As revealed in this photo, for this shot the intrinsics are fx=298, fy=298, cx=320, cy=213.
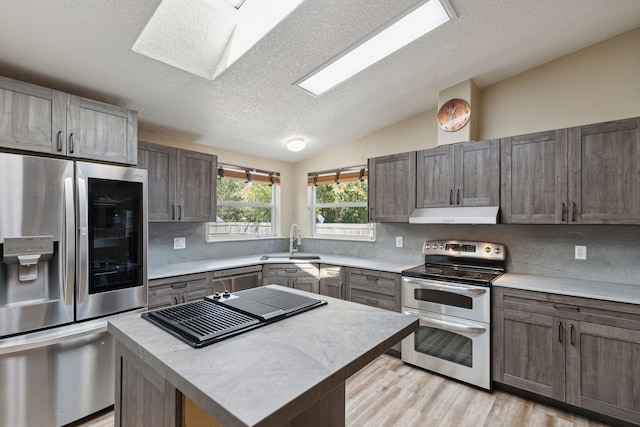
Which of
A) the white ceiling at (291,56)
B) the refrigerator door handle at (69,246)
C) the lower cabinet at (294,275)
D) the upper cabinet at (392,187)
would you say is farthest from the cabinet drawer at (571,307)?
the refrigerator door handle at (69,246)

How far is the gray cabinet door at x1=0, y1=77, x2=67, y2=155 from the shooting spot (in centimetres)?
187

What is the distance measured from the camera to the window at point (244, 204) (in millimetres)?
3863

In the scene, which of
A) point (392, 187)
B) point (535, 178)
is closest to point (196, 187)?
point (392, 187)

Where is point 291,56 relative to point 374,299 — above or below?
above

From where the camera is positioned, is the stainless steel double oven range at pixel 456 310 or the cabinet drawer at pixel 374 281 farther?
the cabinet drawer at pixel 374 281

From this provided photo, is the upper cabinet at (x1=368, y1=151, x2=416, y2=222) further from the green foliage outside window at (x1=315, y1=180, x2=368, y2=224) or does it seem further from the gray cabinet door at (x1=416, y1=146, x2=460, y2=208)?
the green foliage outside window at (x1=315, y1=180, x2=368, y2=224)

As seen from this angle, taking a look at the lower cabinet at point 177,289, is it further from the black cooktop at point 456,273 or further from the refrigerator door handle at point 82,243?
the black cooktop at point 456,273

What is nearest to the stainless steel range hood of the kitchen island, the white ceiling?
the white ceiling

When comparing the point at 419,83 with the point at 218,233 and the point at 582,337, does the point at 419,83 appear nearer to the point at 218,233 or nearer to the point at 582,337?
the point at 582,337

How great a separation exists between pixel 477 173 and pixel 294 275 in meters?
2.23

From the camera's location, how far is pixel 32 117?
6.43ft

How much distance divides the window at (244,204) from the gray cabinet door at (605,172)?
11.3ft

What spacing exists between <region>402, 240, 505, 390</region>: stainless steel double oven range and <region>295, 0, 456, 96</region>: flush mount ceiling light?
1.94 meters

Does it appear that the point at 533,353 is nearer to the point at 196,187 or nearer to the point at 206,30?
the point at 196,187
